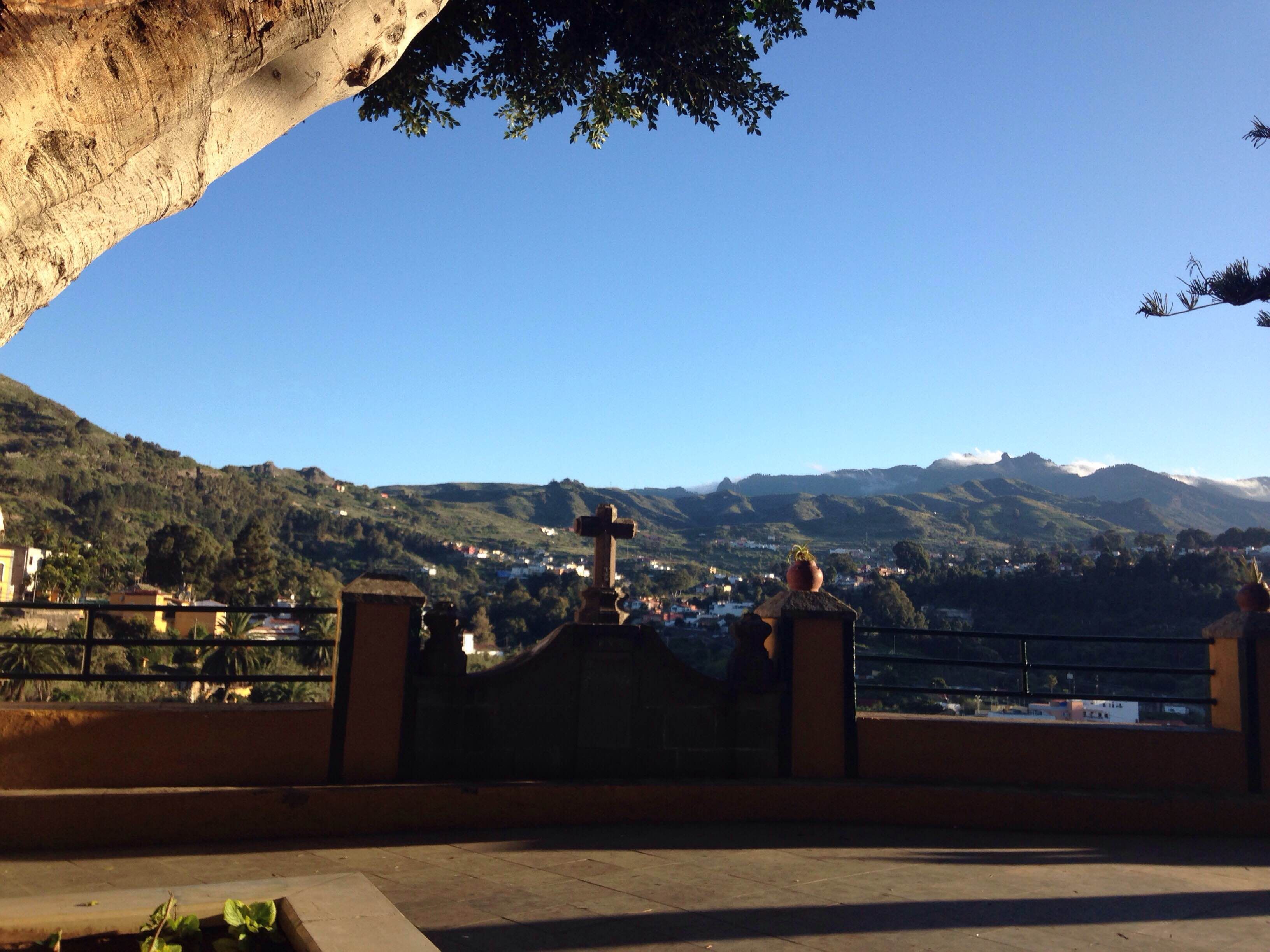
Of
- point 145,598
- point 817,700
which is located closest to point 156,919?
point 817,700

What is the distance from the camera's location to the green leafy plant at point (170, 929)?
2.65 meters

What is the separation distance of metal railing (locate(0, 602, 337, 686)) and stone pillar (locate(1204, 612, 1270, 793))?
6.27 metres

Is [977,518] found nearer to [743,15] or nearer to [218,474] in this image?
[218,474]

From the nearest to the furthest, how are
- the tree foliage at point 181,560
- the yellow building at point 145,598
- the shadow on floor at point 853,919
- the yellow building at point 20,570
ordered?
the shadow on floor at point 853,919
the yellow building at point 145,598
the yellow building at point 20,570
the tree foliage at point 181,560

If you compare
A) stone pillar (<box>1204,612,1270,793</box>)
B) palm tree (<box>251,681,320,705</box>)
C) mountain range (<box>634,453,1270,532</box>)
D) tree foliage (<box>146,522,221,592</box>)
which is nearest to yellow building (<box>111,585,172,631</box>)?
tree foliage (<box>146,522,221,592</box>)

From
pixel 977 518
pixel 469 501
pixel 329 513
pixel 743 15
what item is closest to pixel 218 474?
pixel 329 513

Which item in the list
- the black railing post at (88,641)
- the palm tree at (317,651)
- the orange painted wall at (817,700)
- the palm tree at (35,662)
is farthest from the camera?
the palm tree at (317,651)

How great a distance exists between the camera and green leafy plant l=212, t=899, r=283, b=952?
2.73 metres

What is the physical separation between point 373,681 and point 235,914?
9.97 ft

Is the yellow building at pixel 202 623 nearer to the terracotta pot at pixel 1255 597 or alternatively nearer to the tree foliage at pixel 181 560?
the tree foliage at pixel 181 560

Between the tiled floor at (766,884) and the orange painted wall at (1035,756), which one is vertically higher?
the orange painted wall at (1035,756)

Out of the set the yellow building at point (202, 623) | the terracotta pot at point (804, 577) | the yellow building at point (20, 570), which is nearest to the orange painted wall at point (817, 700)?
the terracotta pot at point (804, 577)

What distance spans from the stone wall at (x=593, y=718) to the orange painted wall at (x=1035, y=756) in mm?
828

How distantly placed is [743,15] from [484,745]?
6.14 meters
